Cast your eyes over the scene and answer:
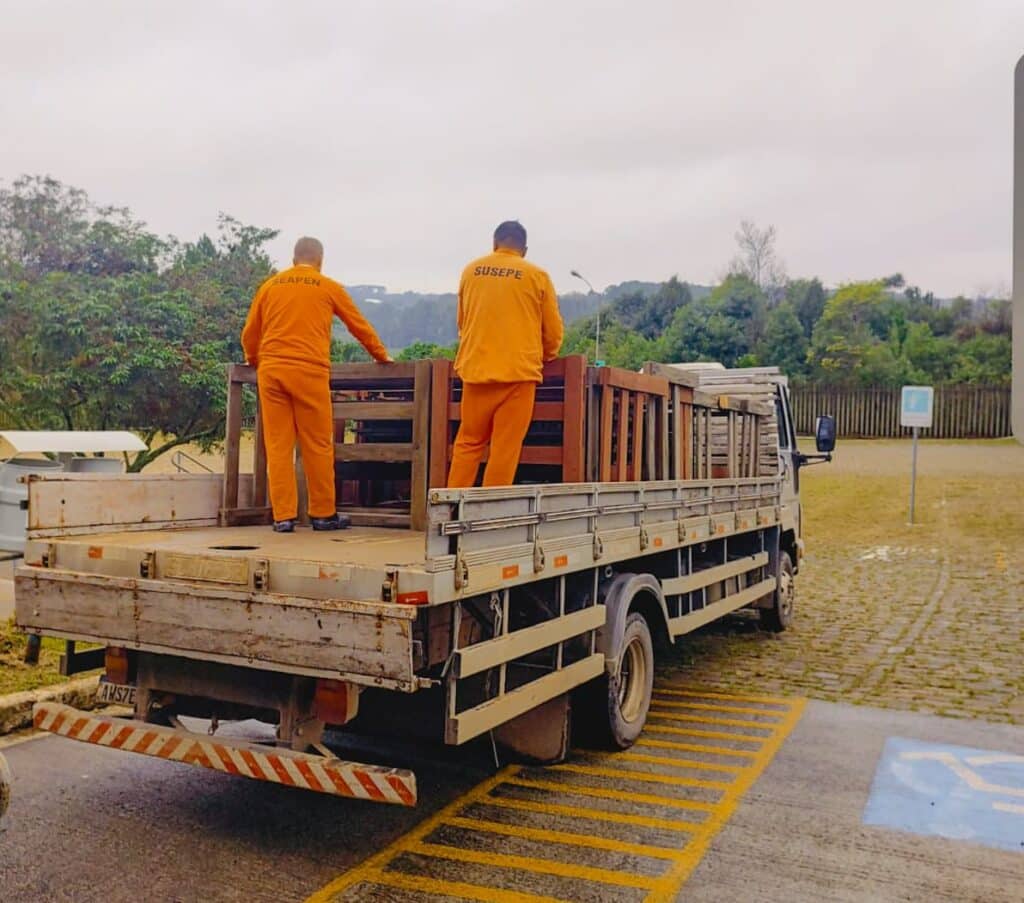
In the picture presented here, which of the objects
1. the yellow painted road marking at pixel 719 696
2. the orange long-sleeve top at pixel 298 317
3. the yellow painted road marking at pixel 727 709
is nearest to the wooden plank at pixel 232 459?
the orange long-sleeve top at pixel 298 317

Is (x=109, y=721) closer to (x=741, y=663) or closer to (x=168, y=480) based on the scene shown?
(x=168, y=480)

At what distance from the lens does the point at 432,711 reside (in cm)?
467

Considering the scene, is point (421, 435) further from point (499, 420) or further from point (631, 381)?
point (631, 381)

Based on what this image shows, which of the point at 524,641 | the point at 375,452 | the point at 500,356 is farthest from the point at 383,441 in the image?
the point at 524,641

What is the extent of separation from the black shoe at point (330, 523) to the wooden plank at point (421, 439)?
418 millimetres

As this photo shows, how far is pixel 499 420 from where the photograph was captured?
221 inches

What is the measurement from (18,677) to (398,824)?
3177 millimetres

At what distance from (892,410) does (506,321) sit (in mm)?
26769

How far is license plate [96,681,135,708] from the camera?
4.62 m

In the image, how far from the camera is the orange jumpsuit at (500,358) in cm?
558

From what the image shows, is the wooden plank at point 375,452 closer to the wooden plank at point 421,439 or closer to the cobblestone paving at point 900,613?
the wooden plank at point 421,439

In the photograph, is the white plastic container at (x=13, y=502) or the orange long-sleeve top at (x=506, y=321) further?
the white plastic container at (x=13, y=502)

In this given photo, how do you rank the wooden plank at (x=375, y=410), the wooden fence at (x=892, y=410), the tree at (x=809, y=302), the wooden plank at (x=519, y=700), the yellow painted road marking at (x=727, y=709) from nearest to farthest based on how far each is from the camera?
1. the wooden plank at (x=519, y=700)
2. the wooden plank at (x=375, y=410)
3. the yellow painted road marking at (x=727, y=709)
4. the wooden fence at (x=892, y=410)
5. the tree at (x=809, y=302)

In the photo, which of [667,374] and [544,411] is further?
[667,374]
